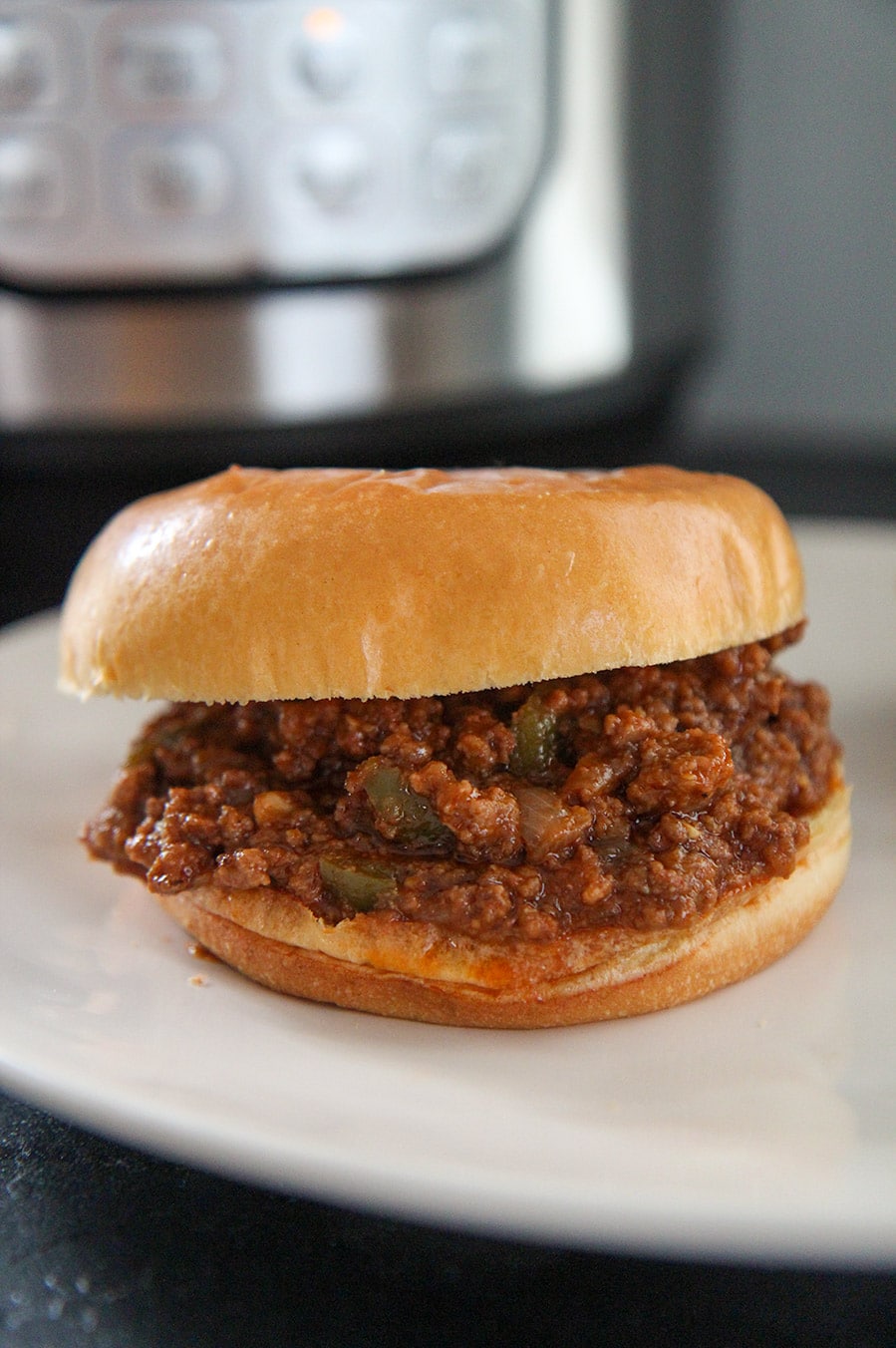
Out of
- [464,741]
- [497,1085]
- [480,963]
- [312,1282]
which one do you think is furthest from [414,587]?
[312,1282]

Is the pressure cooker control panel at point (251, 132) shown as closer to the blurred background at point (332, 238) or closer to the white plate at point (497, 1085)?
the blurred background at point (332, 238)

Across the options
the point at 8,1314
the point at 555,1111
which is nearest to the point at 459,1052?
the point at 555,1111

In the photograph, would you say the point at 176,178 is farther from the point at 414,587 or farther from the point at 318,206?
the point at 414,587

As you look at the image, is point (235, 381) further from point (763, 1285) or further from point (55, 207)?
point (763, 1285)

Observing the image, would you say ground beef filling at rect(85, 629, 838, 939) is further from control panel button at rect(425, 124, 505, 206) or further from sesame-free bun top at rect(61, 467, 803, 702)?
control panel button at rect(425, 124, 505, 206)

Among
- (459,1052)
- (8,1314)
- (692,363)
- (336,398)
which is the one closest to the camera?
(8,1314)

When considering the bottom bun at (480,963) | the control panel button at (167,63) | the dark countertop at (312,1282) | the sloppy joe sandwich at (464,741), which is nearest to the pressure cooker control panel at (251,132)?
the control panel button at (167,63)

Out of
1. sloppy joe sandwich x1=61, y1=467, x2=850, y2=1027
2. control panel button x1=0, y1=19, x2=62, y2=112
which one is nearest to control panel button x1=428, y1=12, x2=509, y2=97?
control panel button x1=0, y1=19, x2=62, y2=112
